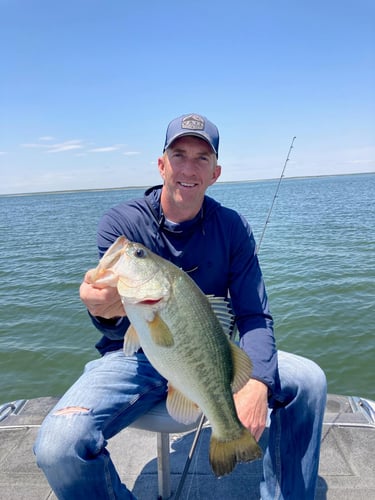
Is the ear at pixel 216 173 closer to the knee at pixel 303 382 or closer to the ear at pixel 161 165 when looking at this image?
the ear at pixel 161 165

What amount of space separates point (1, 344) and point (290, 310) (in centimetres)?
680

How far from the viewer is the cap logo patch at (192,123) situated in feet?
9.50

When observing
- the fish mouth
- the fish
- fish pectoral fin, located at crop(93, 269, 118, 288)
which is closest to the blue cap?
the fish

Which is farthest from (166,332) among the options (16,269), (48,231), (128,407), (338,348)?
(48,231)

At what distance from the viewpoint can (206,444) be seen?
347 cm

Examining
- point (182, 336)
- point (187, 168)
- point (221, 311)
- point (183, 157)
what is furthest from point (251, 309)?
point (183, 157)

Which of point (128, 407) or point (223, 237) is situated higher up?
point (223, 237)

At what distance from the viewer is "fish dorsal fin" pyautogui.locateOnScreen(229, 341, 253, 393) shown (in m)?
2.26

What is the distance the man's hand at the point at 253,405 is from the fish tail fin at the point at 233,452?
0.17 m

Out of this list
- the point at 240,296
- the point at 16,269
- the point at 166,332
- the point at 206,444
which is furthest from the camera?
the point at 16,269

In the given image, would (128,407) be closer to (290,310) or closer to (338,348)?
(338,348)

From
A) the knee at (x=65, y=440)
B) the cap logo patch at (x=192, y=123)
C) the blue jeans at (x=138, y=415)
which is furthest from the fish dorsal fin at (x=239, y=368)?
the cap logo patch at (x=192, y=123)

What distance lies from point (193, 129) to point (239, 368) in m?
1.68

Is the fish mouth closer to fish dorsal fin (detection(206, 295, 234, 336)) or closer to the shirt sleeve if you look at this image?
fish dorsal fin (detection(206, 295, 234, 336))
